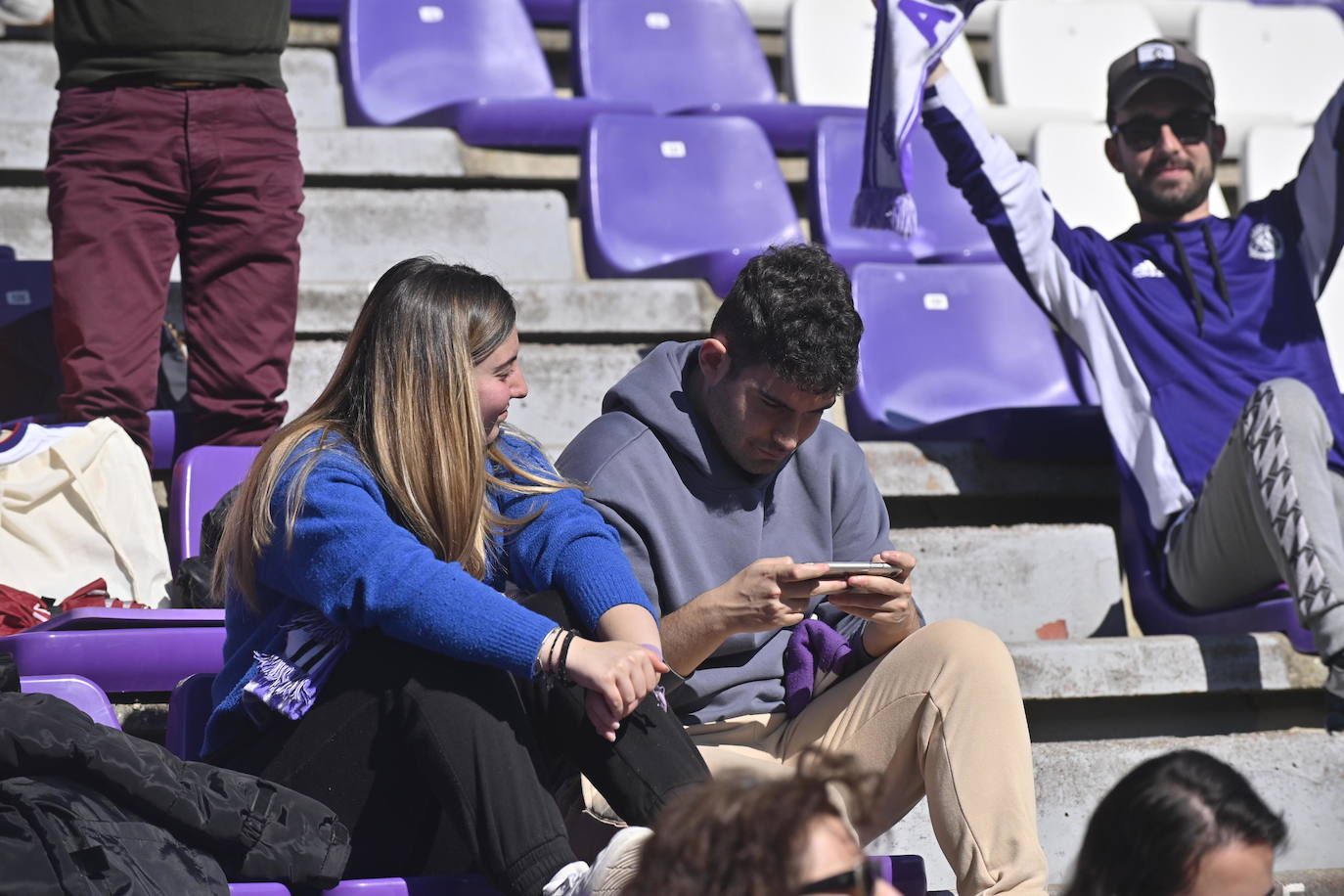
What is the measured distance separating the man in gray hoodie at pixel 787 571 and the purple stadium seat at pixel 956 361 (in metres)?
1.17

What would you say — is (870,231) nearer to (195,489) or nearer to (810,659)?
(195,489)

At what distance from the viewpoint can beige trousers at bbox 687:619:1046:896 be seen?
5.87 ft

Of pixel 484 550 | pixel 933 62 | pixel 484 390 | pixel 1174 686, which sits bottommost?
pixel 1174 686

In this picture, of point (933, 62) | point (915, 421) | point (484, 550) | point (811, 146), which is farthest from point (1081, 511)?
point (484, 550)

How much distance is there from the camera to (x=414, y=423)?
1.90 m

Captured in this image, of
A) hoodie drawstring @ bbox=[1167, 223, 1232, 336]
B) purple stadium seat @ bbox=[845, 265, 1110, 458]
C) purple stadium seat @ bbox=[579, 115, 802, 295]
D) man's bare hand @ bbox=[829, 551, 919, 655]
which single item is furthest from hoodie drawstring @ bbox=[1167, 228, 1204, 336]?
man's bare hand @ bbox=[829, 551, 919, 655]

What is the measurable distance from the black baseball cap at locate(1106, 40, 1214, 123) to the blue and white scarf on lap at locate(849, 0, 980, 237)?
0.44 m

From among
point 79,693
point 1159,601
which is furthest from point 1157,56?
point 79,693

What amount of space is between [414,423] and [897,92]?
1.61 m

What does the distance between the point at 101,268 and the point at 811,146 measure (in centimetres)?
191

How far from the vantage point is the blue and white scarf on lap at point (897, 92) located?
10.4 feet

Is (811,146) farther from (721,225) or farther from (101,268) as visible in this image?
(101,268)

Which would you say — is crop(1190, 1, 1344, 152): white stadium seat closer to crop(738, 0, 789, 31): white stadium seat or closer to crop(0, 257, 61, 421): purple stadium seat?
crop(738, 0, 789, 31): white stadium seat

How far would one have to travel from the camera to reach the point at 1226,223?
3.46 meters
